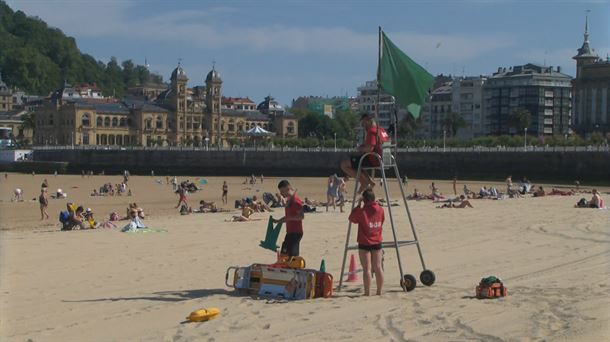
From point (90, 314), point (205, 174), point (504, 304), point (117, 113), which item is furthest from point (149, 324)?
point (117, 113)

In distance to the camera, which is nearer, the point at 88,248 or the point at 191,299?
the point at 191,299

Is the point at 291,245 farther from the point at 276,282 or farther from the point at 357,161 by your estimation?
the point at 357,161

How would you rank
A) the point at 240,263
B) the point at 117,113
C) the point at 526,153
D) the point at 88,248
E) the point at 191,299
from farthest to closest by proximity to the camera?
the point at 117,113
the point at 526,153
the point at 88,248
the point at 240,263
the point at 191,299

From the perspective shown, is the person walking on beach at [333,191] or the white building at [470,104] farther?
the white building at [470,104]

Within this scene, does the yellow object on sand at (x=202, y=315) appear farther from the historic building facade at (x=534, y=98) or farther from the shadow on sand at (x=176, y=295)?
the historic building facade at (x=534, y=98)

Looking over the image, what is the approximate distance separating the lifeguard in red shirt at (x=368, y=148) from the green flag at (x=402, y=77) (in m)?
0.44

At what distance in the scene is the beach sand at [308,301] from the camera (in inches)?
268

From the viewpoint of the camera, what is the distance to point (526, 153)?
58031mm

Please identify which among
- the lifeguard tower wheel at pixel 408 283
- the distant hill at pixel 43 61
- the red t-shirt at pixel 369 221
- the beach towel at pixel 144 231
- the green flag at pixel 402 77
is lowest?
the beach towel at pixel 144 231

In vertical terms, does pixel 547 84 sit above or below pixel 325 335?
above

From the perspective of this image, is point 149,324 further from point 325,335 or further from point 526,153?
point 526,153

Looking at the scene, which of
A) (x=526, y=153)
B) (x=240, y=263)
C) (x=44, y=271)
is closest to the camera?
(x=44, y=271)

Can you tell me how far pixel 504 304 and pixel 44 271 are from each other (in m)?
6.16

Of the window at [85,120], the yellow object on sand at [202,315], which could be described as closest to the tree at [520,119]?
the window at [85,120]
